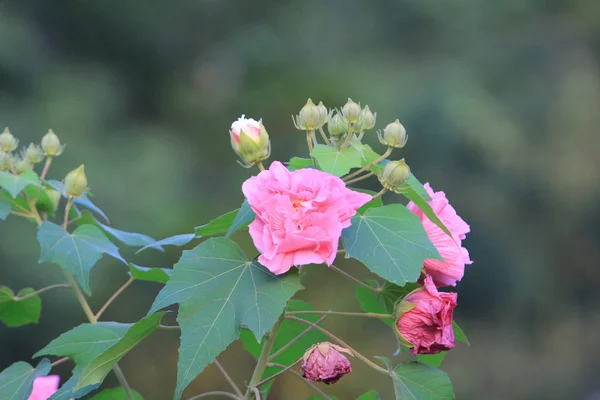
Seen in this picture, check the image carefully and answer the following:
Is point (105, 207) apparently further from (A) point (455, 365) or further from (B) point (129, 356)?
(A) point (455, 365)

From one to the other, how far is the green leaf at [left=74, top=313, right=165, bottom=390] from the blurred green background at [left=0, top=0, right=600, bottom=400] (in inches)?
98.8

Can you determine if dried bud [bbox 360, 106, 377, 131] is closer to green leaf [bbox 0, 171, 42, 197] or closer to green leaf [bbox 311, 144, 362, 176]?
green leaf [bbox 311, 144, 362, 176]

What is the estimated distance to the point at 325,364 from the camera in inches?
28.5

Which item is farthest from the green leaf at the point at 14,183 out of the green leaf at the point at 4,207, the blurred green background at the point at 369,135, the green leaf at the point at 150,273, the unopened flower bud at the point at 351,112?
the blurred green background at the point at 369,135

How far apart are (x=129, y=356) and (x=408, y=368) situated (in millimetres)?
3147

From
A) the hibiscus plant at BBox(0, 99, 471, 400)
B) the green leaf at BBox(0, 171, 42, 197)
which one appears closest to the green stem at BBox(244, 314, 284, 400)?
the hibiscus plant at BBox(0, 99, 471, 400)

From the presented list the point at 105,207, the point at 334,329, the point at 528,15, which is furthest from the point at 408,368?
the point at 528,15

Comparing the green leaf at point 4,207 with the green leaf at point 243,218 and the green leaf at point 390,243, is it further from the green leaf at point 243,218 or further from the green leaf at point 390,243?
the green leaf at point 390,243

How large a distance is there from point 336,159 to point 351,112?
6 centimetres

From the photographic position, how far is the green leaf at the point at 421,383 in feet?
2.41

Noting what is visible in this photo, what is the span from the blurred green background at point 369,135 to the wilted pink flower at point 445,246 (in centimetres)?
257

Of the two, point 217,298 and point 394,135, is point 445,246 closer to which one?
point 394,135

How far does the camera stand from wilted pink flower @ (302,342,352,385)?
721mm

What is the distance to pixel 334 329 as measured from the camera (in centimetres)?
377
